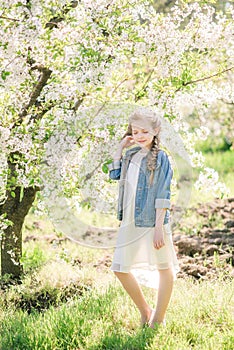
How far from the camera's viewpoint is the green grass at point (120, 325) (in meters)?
3.51

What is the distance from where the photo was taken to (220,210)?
24.3 feet

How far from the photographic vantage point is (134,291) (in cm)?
369

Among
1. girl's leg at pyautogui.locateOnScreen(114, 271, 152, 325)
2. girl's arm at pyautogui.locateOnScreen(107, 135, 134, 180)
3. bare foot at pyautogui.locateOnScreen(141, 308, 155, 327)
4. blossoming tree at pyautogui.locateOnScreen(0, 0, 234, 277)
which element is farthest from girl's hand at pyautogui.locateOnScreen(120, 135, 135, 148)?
bare foot at pyautogui.locateOnScreen(141, 308, 155, 327)

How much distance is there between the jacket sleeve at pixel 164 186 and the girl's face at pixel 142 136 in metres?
0.13

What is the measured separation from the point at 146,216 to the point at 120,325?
2.50ft

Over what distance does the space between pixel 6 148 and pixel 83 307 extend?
1.20 meters

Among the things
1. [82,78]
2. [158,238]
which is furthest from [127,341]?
[82,78]

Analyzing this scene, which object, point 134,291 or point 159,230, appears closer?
point 159,230

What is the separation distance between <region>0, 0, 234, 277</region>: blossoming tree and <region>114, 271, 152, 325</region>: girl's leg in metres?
0.92

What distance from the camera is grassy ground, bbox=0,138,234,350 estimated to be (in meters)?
3.55

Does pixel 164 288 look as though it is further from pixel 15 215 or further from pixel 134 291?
pixel 15 215

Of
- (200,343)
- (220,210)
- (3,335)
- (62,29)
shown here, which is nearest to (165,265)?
(200,343)

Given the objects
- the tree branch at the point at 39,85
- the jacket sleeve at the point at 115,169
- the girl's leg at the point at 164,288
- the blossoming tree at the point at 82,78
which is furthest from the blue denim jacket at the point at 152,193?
the tree branch at the point at 39,85

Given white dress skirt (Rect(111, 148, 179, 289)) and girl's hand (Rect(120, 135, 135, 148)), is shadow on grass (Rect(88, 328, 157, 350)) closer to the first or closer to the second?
white dress skirt (Rect(111, 148, 179, 289))
